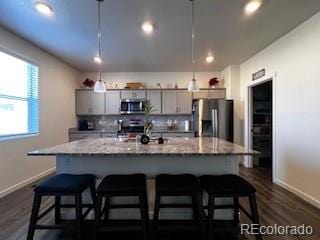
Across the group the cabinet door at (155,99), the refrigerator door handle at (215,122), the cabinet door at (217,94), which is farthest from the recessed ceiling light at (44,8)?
the cabinet door at (217,94)

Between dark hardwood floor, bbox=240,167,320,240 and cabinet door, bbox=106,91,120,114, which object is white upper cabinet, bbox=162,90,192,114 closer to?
cabinet door, bbox=106,91,120,114

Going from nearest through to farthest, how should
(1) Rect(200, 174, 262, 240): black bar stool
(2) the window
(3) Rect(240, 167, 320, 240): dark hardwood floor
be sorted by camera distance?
(1) Rect(200, 174, 262, 240): black bar stool < (3) Rect(240, 167, 320, 240): dark hardwood floor < (2) the window

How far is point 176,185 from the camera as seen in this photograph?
216 centimetres

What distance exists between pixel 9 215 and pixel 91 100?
397 centimetres

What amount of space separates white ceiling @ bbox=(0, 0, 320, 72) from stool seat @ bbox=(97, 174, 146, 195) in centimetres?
204

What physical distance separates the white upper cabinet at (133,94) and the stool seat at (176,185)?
14.4ft

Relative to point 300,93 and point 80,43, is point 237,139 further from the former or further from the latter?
point 80,43

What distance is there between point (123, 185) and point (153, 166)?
0.59 meters

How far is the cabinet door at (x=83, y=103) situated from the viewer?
654cm

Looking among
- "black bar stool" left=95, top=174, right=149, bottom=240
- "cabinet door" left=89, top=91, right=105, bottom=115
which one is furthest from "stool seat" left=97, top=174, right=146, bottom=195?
"cabinet door" left=89, top=91, right=105, bottom=115

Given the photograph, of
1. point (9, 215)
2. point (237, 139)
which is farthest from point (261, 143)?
point (9, 215)

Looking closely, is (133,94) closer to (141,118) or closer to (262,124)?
(141,118)

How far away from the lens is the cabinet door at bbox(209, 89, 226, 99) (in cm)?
655

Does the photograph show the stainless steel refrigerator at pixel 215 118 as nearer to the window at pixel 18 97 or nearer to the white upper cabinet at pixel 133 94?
the white upper cabinet at pixel 133 94
